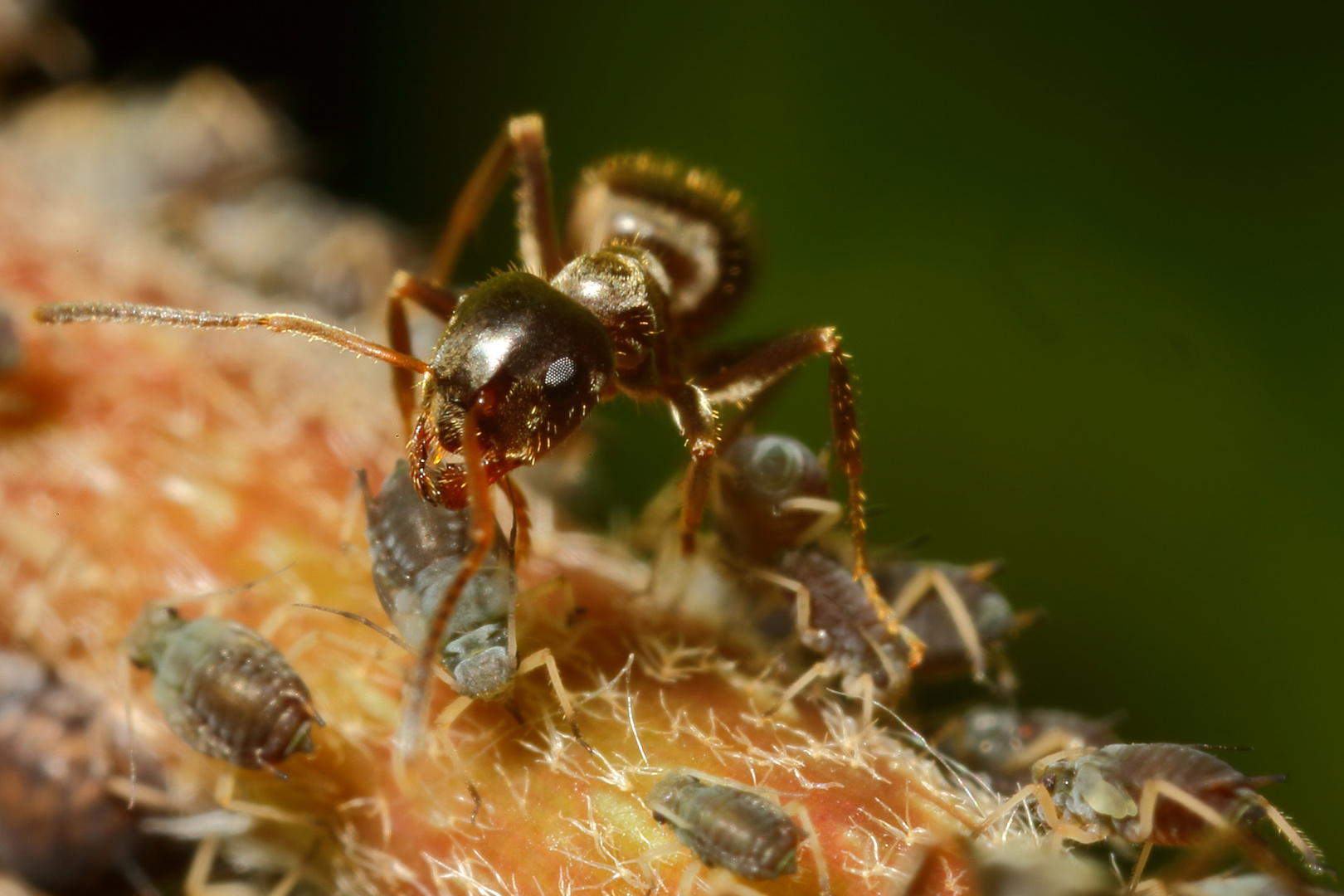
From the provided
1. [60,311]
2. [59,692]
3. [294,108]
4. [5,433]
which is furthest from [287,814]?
[294,108]

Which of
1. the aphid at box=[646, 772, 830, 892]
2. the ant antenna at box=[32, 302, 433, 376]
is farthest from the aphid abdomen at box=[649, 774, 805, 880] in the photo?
the ant antenna at box=[32, 302, 433, 376]

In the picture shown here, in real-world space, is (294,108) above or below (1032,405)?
above

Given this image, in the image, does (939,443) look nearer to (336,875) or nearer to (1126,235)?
(1126,235)

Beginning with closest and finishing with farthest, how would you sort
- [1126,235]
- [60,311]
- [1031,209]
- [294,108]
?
[60,311] < [1126,235] < [1031,209] < [294,108]

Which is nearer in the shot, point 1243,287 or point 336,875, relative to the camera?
point 336,875

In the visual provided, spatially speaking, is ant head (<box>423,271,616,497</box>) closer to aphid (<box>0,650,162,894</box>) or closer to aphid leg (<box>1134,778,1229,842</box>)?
aphid (<box>0,650,162,894</box>)

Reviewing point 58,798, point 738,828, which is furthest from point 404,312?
point 738,828

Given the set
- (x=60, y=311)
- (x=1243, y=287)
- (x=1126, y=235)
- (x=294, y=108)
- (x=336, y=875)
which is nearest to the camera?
(x=336, y=875)

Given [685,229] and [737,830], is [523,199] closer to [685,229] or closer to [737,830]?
[685,229]
